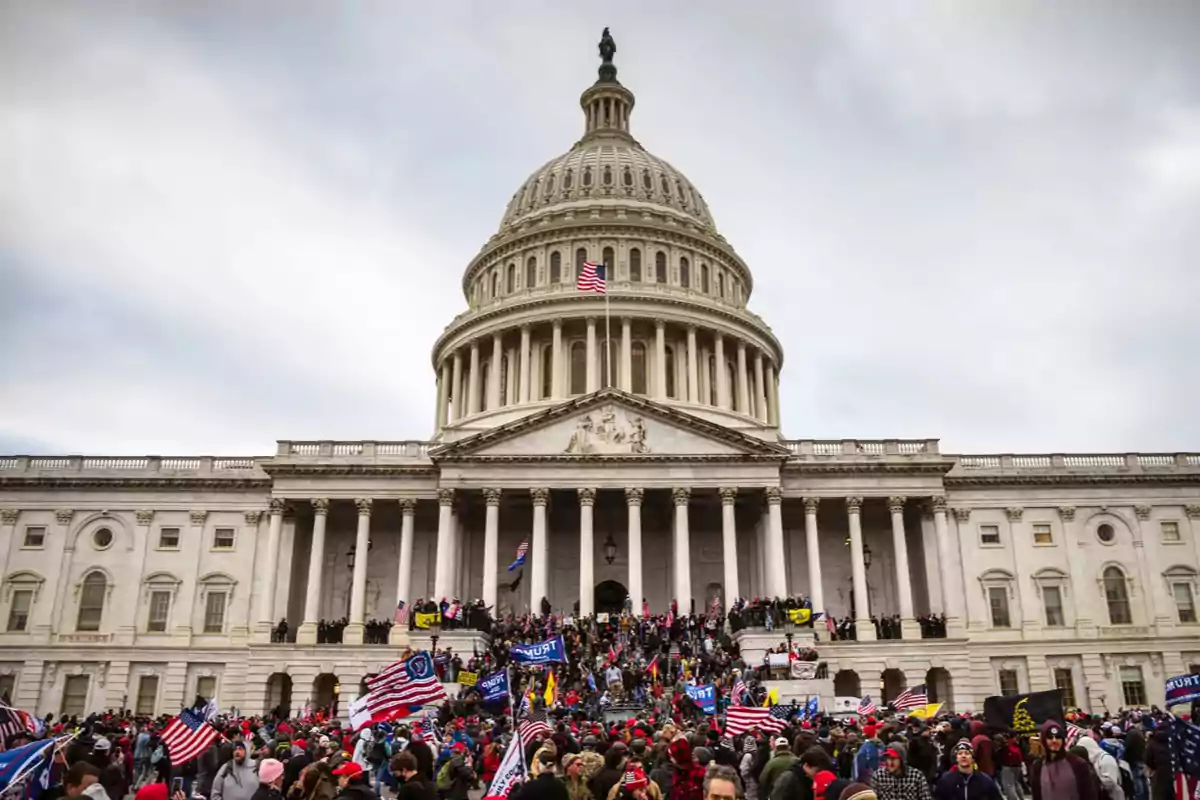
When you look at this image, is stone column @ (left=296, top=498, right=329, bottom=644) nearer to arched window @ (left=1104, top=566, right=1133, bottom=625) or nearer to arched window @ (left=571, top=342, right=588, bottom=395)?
arched window @ (left=571, top=342, right=588, bottom=395)

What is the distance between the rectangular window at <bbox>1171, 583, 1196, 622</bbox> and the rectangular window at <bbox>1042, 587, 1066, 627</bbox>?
622cm

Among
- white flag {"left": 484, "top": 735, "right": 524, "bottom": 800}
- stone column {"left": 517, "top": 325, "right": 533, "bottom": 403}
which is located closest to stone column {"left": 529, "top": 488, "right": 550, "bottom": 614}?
stone column {"left": 517, "top": 325, "right": 533, "bottom": 403}

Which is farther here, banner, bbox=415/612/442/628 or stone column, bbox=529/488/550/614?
stone column, bbox=529/488/550/614

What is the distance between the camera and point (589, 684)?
35875mm

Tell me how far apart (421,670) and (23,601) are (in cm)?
4397

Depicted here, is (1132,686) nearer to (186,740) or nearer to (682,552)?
(682,552)

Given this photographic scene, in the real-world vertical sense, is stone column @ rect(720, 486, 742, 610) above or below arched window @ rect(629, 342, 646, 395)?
below

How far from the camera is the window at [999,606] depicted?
54500mm

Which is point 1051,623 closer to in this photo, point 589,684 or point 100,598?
point 589,684

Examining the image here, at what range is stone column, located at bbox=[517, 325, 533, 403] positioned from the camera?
6644 cm

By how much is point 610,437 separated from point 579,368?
16.9m

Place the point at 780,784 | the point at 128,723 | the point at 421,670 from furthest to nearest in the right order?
1. the point at 128,723
2. the point at 421,670
3. the point at 780,784

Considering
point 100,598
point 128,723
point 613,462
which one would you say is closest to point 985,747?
point 128,723

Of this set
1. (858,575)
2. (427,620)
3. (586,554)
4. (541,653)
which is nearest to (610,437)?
(586,554)
